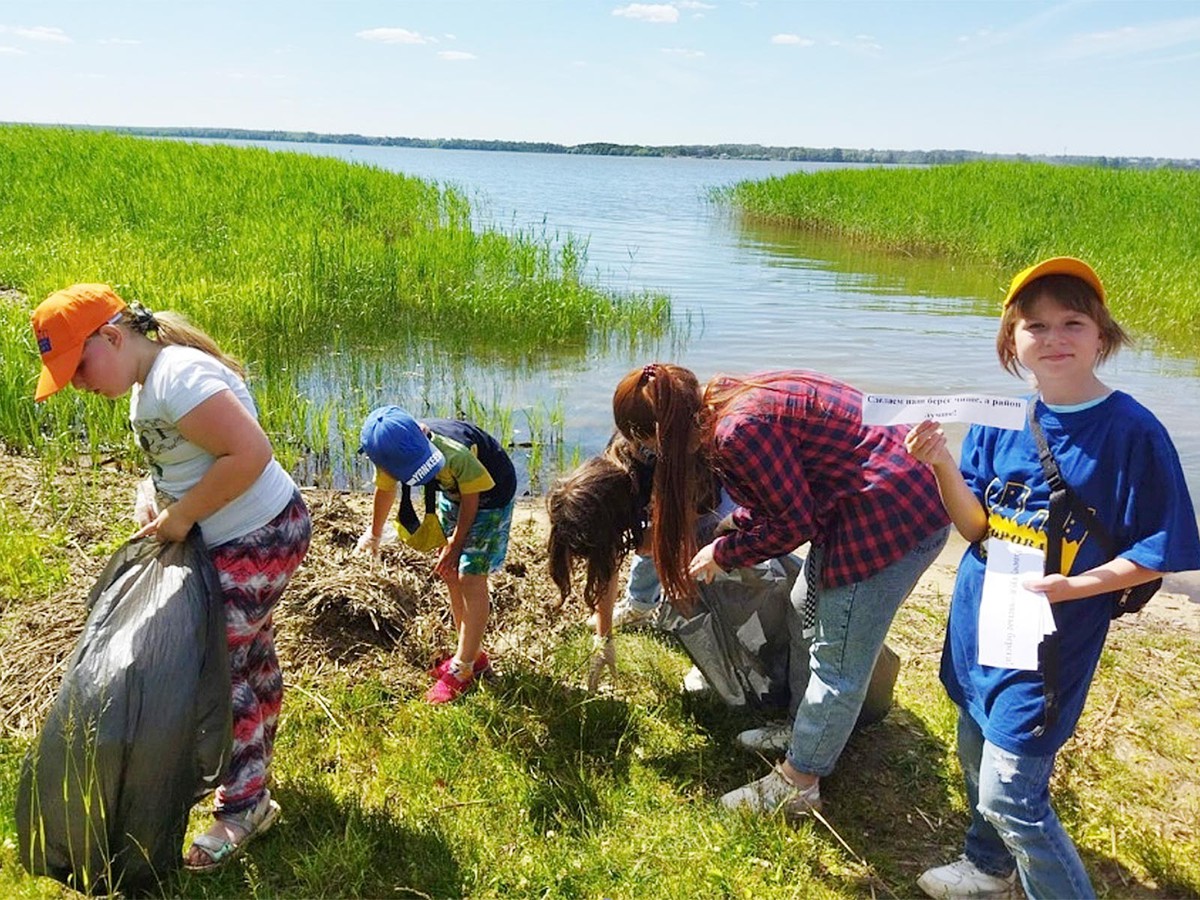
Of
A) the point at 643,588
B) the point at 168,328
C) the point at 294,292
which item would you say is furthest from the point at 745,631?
the point at 294,292

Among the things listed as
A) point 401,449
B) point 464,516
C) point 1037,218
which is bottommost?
point 464,516

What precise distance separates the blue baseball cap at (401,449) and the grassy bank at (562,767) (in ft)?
2.82

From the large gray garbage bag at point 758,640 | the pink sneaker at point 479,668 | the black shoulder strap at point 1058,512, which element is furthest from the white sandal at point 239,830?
the black shoulder strap at point 1058,512

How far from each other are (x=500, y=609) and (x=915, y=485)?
1999mm

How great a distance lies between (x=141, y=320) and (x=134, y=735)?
1001 mm

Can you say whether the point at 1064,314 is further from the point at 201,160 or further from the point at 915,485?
the point at 201,160

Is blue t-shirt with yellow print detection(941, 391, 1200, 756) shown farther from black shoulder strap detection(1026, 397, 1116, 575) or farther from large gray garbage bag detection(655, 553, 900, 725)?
large gray garbage bag detection(655, 553, 900, 725)

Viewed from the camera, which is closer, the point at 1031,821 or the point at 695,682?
the point at 1031,821

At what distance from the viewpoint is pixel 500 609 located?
373 cm

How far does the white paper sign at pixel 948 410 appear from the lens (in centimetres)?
175

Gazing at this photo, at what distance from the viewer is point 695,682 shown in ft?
10.4

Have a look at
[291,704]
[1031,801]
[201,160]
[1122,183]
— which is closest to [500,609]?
[291,704]

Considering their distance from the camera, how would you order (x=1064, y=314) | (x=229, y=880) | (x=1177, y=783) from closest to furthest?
(x=1064, y=314) < (x=229, y=880) < (x=1177, y=783)

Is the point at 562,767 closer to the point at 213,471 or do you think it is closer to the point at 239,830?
the point at 239,830
